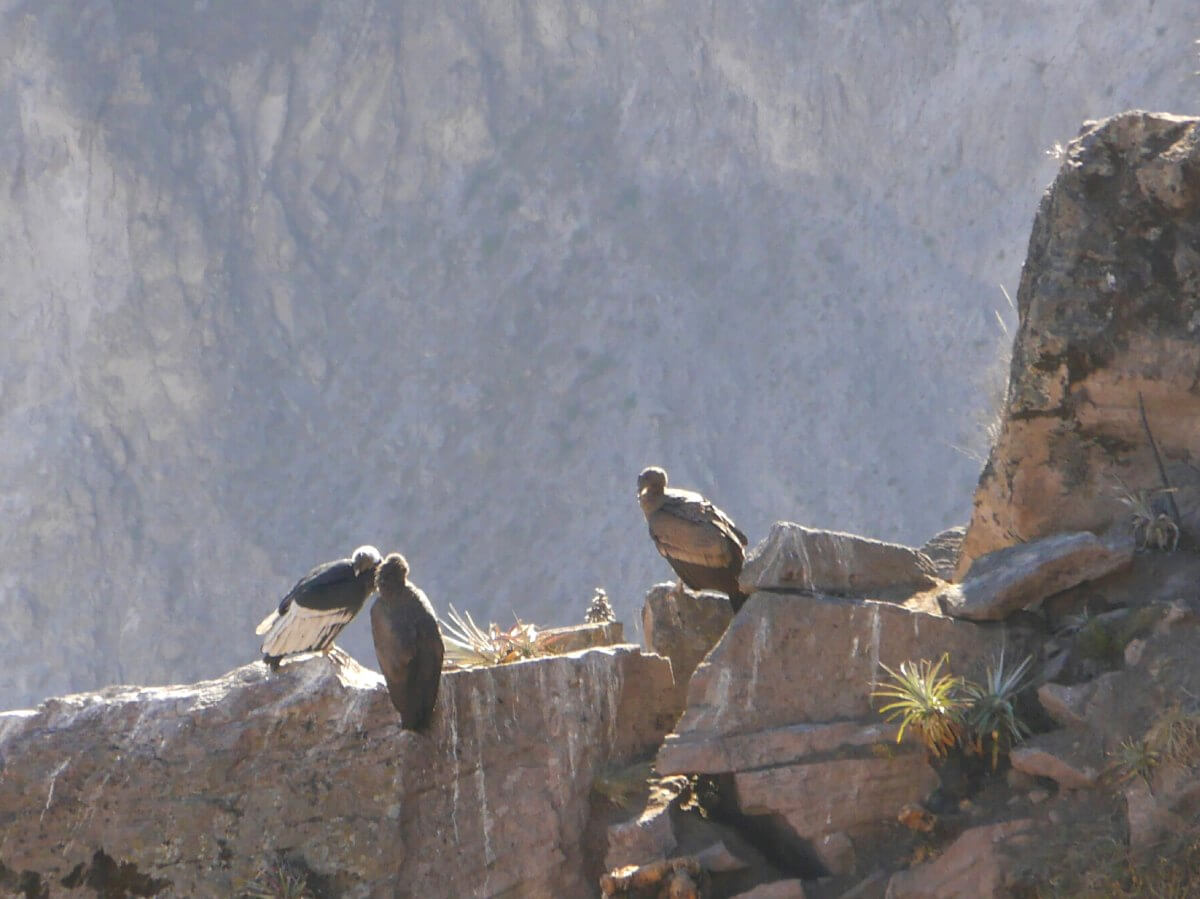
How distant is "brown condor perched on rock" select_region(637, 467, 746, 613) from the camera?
36.0 feet

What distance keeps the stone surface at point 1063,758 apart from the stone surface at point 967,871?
0.98ft

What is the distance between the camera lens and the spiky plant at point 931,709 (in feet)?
27.8

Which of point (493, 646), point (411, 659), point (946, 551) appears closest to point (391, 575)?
point (411, 659)

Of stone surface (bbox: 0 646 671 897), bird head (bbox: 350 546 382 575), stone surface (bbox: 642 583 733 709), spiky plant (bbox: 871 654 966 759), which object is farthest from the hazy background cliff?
spiky plant (bbox: 871 654 966 759)

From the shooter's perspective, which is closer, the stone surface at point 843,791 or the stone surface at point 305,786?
the stone surface at point 843,791

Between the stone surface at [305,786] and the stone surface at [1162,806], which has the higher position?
the stone surface at [305,786]

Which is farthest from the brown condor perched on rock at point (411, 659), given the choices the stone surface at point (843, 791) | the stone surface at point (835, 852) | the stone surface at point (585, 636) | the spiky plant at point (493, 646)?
the stone surface at point (835, 852)

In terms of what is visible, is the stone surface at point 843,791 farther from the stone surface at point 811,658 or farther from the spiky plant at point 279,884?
the spiky plant at point 279,884

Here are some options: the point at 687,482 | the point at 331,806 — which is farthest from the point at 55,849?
the point at 687,482

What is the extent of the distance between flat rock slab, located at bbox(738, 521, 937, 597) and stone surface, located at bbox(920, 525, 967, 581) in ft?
5.32

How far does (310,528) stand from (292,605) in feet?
144

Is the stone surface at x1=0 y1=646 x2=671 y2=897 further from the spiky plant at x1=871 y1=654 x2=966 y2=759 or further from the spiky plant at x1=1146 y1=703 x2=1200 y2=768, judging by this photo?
the spiky plant at x1=1146 y1=703 x2=1200 y2=768

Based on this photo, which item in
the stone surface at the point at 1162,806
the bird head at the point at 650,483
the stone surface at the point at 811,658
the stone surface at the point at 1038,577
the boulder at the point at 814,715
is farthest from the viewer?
the bird head at the point at 650,483

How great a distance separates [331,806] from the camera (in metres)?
8.84
